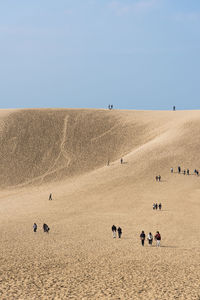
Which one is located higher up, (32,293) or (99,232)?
(99,232)

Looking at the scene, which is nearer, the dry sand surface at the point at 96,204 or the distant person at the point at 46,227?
the dry sand surface at the point at 96,204

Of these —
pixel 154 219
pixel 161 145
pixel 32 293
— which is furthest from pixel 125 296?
pixel 161 145

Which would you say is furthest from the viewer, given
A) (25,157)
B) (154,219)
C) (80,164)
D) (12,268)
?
(25,157)

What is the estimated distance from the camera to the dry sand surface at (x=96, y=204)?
16906mm

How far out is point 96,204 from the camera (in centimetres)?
4197

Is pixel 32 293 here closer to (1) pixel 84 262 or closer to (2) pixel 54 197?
(1) pixel 84 262

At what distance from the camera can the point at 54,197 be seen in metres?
48.1

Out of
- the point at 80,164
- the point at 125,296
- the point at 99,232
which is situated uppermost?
the point at 80,164

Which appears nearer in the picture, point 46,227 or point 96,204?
point 46,227

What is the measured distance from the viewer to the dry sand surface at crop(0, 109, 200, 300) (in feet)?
55.5

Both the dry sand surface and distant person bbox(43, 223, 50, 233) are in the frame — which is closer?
the dry sand surface

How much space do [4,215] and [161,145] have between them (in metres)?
32.4

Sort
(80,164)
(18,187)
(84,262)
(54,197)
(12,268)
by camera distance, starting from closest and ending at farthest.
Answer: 1. (12,268)
2. (84,262)
3. (54,197)
4. (18,187)
5. (80,164)

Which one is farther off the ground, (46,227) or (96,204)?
(96,204)
